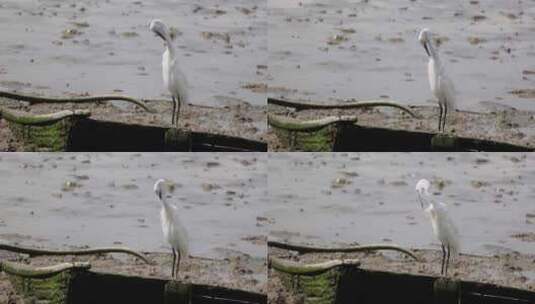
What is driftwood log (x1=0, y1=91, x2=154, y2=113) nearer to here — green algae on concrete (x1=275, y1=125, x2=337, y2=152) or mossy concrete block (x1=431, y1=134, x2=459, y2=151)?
green algae on concrete (x1=275, y1=125, x2=337, y2=152)

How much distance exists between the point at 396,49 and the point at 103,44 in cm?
115

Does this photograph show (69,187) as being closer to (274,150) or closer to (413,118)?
(274,150)

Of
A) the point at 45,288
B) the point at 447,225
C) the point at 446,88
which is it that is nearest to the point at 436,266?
the point at 447,225

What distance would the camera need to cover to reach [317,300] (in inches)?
217

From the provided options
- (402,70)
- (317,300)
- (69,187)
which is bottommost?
(317,300)

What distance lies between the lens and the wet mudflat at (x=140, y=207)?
5.45 metres

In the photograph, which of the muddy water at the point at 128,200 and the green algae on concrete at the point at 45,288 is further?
the green algae on concrete at the point at 45,288

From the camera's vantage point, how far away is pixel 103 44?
552 cm

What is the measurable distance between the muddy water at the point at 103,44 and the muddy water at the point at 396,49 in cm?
22

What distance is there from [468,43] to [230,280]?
1305 millimetres

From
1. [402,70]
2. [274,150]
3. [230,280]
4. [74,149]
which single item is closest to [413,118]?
[402,70]

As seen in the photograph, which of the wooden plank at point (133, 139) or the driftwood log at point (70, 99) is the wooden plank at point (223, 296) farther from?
the driftwood log at point (70, 99)

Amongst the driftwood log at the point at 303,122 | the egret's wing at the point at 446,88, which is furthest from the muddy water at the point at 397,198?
the egret's wing at the point at 446,88

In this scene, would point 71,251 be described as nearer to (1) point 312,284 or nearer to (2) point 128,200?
(2) point 128,200
